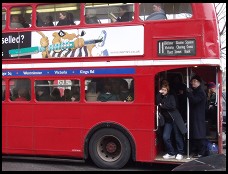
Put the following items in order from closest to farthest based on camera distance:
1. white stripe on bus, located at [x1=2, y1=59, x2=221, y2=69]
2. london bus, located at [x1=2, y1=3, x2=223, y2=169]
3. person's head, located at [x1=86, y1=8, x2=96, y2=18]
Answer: white stripe on bus, located at [x1=2, y1=59, x2=221, y2=69] < london bus, located at [x1=2, y1=3, x2=223, y2=169] < person's head, located at [x1=86, y1=8, x2=96, y2=18]

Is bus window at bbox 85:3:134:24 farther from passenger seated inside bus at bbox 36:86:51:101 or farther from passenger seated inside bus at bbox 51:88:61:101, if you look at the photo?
passenger seated inside bus at bbox 36:86:51:101

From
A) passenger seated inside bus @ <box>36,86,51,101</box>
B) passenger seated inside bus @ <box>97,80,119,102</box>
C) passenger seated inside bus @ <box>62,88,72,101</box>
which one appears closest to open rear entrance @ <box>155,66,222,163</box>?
passenger seated inside bus @ <box>97,80,119,102</box>

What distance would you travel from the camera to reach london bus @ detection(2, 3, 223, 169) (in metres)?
8.50

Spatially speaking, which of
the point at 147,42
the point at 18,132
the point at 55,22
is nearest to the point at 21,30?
the point at 55,22

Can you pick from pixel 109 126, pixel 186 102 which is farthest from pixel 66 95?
pixel 186 102

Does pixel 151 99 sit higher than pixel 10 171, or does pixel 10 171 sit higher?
pixel 151 99

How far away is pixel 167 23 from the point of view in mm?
8508

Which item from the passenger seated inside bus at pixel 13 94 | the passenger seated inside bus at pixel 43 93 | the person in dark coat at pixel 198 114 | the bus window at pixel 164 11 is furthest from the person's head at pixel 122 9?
the passenger seated inside bus at pixel 13 94

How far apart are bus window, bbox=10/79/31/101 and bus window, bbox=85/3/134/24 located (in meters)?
2.08

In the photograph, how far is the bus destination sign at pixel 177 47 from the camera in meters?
8.35

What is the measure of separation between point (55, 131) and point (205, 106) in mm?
3415

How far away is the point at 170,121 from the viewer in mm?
8828

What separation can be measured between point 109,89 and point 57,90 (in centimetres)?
124

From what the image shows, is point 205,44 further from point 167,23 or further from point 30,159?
point 30,159
